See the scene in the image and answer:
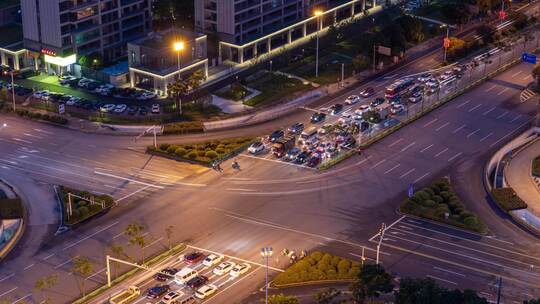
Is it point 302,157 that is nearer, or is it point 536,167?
point 536,167

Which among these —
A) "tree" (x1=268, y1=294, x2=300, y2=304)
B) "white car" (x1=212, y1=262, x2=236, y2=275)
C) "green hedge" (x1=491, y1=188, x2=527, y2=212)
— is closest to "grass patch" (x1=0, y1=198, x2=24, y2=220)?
"white car" (x1=212, y1=262, x2=236, y2=275)

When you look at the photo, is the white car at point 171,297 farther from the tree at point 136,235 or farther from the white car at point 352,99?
the white car at point 352,99

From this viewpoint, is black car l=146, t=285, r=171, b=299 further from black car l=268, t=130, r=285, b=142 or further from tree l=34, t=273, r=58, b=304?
black car l=268, t=130, r=285, b=142

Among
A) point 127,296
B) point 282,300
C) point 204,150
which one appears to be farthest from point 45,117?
point 282,300

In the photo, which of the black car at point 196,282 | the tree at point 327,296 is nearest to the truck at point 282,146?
the black car at point 196,282

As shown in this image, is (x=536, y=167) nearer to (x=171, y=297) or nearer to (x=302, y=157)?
(x=302, y=157)

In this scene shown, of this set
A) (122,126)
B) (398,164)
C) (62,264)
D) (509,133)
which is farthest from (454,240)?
(122,126)
